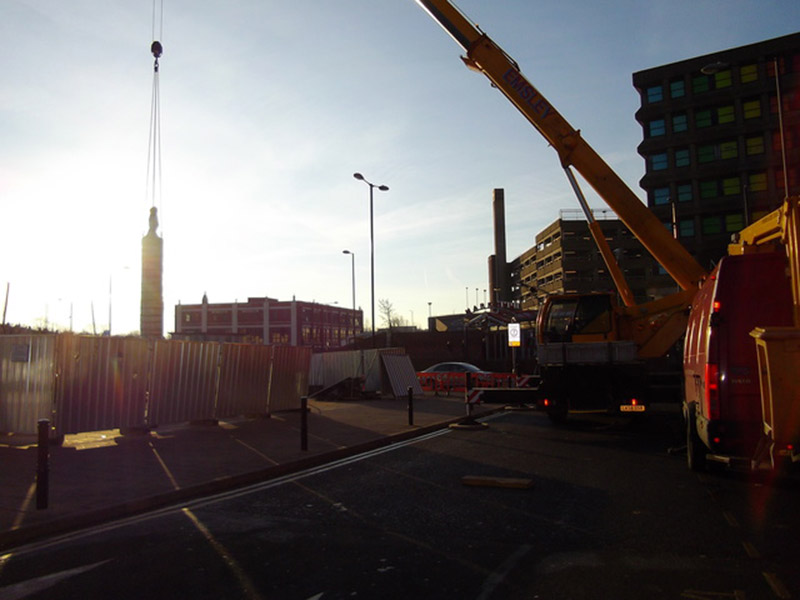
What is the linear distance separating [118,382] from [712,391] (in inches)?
426

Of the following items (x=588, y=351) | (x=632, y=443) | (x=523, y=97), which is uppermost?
(x=523, y=97)

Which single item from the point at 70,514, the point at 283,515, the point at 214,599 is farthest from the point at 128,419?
the point at 214,599

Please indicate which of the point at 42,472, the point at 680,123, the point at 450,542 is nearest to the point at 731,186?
the point at 680,123

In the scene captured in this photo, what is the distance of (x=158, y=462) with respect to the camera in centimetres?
1051

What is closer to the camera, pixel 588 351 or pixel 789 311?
pixel 789 311

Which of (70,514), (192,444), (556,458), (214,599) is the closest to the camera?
(214,599)

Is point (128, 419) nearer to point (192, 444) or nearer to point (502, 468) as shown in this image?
point (192, 444)

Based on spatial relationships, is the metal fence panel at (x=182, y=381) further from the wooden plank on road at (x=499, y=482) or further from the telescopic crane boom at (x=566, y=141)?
the telescopic crane boom at (x=566, y=141)

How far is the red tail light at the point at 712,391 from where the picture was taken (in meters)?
7.29

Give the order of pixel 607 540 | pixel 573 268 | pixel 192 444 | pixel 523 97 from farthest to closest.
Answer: pixel 573 268, pixel 523 97, pixel 192 444, pixel 607 540

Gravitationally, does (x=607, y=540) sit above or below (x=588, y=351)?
below

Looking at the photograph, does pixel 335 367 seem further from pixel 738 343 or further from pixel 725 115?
pixel 725 115

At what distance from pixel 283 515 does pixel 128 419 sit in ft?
23.8

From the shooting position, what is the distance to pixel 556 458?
36.4 ft
